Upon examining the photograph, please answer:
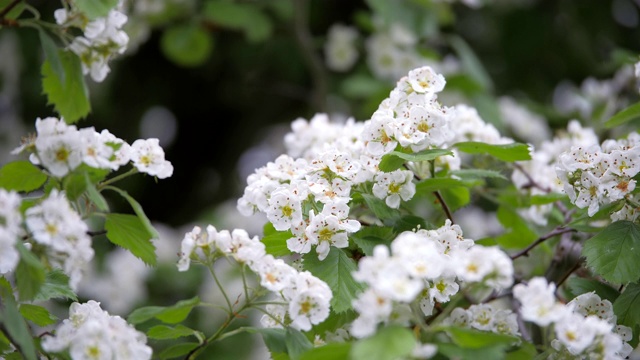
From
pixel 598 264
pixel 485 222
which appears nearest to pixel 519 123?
pixel 485 222

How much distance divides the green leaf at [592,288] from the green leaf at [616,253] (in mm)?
145

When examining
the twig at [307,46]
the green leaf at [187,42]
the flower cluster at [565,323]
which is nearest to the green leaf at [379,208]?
the flower cluster at [565,323]

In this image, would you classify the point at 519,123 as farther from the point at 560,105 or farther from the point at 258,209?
the point at 258,209

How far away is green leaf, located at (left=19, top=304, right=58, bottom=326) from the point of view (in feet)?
6.11

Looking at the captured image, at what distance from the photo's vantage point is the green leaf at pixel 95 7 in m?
1.76

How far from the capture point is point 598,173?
191 cm

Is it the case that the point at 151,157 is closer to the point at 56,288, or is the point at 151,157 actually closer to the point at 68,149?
the point at 68,149

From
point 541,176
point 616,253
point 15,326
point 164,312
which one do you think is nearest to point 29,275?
point 15,326

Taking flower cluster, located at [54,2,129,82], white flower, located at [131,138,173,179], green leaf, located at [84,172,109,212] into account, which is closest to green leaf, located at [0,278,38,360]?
green leaf, located at [84,172,109,212]

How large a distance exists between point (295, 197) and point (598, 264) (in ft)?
2.46

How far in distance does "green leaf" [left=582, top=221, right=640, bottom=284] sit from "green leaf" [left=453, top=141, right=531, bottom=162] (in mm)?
289

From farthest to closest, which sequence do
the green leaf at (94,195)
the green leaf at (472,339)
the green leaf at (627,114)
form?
the green leaf at (627,114) → the green leaf at (94,195) → the green leaf at (472,339)

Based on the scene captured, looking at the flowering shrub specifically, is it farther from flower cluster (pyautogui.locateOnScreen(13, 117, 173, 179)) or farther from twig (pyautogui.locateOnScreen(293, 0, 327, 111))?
twig (pyautogui.locateOnScreen(293, 0, 327, 111))

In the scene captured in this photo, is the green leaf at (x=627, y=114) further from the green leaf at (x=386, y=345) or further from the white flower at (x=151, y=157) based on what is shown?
the white flower at (x=151, y=157)
